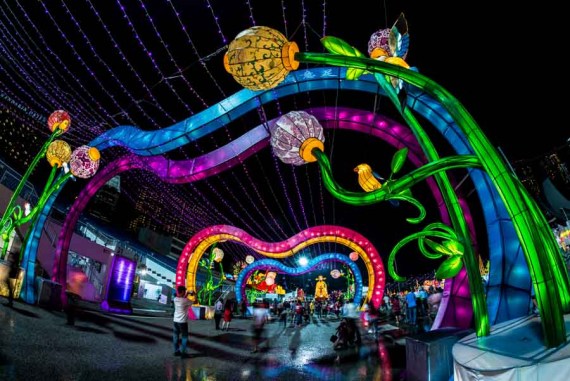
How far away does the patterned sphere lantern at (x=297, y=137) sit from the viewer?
391 centimetres

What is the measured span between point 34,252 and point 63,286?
67.9 inches

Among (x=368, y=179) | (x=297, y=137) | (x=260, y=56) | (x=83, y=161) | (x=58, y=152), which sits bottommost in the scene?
(x=368, y=179)

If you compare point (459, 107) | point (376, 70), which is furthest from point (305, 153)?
point (459, 107)

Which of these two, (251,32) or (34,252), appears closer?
(251,32)

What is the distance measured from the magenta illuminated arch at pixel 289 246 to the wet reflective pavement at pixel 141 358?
678 cm

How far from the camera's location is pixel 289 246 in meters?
18.4

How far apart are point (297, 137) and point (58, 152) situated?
33.0 feet

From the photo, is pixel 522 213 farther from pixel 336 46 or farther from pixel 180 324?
pixel 180 324

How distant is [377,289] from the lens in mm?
17109

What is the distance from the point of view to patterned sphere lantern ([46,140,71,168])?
10281 mm

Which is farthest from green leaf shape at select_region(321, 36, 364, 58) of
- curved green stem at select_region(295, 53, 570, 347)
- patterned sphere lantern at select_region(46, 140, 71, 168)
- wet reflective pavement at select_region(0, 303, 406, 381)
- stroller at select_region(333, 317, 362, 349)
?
patterned sphere lantern at select_region(46, 140, 71, 168)

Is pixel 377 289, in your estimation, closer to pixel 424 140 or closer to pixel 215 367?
pixel 215 367

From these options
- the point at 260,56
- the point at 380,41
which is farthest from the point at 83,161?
the point at 380,41

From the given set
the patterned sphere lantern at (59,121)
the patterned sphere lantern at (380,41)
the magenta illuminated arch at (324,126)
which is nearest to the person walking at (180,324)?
the magenta illuminated arch at (324,126)
